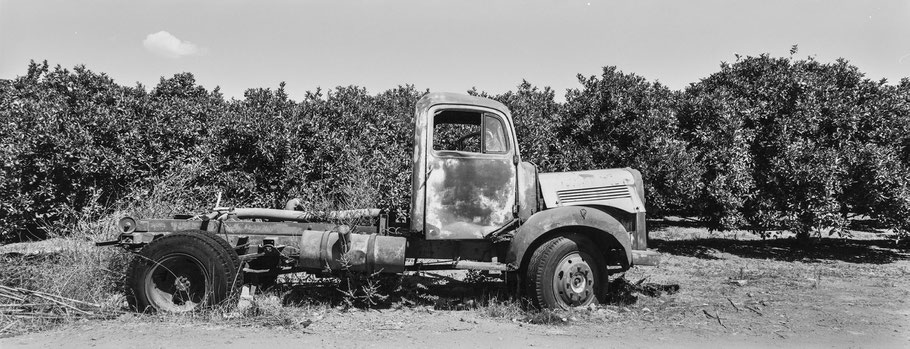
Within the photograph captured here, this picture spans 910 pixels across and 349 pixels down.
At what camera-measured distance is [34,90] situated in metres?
9.15

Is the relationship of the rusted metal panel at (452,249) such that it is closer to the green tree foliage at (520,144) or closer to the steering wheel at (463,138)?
the green tree foliage at (520,144)

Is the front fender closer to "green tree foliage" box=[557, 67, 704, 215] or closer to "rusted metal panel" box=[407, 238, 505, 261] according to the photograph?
"rusted metal panel" box=[407, 238, 505, 261]

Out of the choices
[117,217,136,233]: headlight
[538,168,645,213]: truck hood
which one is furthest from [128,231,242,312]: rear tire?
[538,168,645,213]: truck hood

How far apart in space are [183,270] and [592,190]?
422 centimetres

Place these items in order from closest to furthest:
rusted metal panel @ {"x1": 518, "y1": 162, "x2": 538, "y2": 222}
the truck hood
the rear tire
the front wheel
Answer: the rear tire
the front wheel
rusted metal panel @ {"x1": 518, "y1": 162, "x2": 538, "y2": 222}
the truck hood

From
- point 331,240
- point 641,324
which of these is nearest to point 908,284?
point 641,324

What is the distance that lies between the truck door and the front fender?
12.5 inches

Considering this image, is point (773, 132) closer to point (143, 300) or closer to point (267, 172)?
point (267, 172)

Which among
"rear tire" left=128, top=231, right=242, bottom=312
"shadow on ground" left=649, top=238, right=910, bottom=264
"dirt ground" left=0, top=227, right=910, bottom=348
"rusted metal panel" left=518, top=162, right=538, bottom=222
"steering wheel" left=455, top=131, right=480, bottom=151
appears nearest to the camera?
"dirt ground" left=0, top=227, right=910, bottom=348

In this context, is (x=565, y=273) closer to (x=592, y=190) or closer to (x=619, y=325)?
(x=619, y=325)

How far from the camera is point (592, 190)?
6.01 m

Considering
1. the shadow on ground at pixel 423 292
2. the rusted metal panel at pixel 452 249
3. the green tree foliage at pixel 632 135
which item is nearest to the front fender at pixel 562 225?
the rusted metal panel at pixel 452 249

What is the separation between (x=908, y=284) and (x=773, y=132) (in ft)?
10.2

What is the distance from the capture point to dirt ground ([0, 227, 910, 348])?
15.4ft
